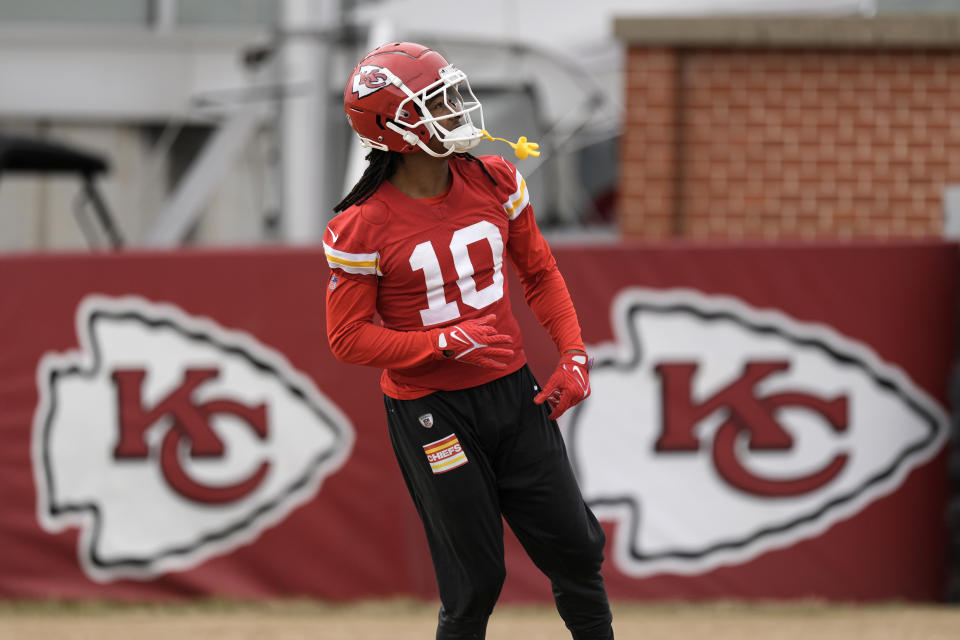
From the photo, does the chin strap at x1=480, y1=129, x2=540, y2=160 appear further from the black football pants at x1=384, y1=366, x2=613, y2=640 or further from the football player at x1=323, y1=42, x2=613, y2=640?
the black football pants at x1=384, y1=366, x2=613, y2=640

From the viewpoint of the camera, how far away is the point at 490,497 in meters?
3.63

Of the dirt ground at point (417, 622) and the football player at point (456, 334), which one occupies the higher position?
the football player at point (456, 334)

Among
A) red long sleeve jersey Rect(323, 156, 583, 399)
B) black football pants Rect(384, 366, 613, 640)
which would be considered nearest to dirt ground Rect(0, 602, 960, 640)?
black football pants Rect(384, 366, 613, 640)

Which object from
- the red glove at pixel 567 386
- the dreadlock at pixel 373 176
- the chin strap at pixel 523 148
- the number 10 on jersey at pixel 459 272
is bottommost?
A: the red glove at pixel 567 386

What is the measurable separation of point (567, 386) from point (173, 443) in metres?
3.54

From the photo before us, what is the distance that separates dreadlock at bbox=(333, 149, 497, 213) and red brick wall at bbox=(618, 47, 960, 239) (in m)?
4.71

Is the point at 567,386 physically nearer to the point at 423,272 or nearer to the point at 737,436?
the point at 423,272

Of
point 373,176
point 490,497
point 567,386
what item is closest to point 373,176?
point 373,176

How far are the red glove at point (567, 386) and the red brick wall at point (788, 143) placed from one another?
4530mm

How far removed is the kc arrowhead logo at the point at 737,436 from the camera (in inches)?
253

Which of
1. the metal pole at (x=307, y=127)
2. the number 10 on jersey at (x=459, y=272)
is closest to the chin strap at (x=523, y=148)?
the number 10 on jersey at (x=459, y=272)

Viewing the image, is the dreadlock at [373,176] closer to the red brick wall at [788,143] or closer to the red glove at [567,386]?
the red glove at [567,386]

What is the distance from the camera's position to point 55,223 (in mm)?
14797

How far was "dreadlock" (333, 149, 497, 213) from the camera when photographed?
137 inches
